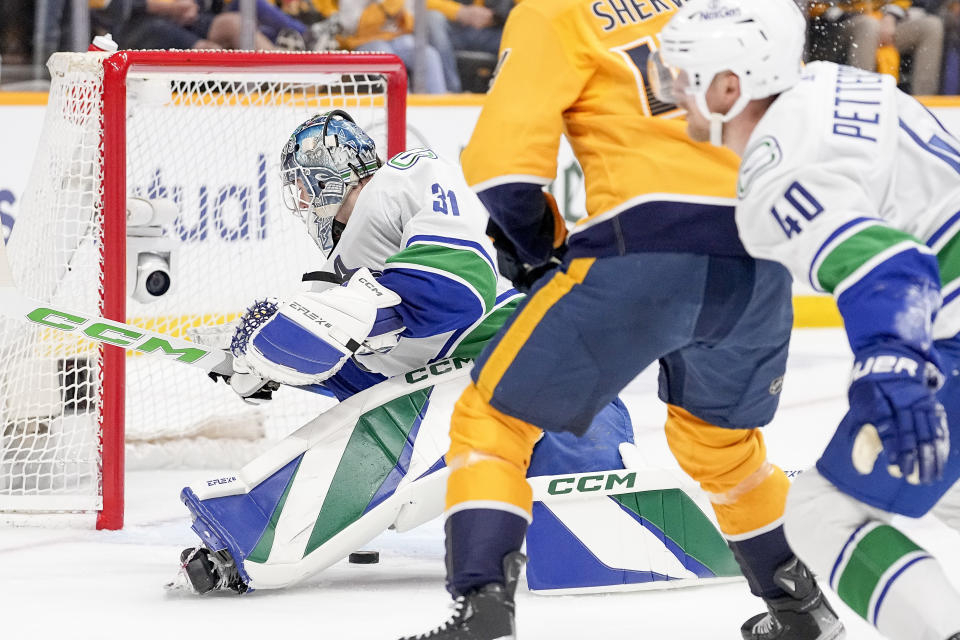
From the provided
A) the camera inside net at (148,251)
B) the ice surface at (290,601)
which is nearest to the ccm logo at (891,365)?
the ice surface at (290,601)

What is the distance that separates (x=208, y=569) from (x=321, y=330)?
46 centimetres

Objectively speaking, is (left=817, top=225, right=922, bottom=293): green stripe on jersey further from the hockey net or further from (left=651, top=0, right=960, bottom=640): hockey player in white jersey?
the hockey net

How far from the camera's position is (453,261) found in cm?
240

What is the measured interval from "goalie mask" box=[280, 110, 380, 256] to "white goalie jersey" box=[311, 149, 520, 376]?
1.8 inches

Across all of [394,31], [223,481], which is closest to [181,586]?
[223,481]

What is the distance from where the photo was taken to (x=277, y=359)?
2.33 meters

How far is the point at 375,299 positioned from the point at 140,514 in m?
1.05

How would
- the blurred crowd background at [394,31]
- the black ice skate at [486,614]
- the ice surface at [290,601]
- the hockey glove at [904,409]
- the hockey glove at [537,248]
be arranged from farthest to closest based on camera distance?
the blurred crowd background at [394,31] < the ice surface at [290,601] < the hockey glove at [537,248] < the black ice skate at [486,614] < the hockey glove at [904,409]

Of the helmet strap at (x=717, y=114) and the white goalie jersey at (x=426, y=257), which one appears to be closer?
the helmet strap at (x=717, y=114)

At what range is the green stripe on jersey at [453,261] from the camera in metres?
2.38

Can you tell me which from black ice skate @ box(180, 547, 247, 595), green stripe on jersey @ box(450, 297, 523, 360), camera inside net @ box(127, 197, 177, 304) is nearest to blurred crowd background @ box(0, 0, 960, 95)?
camera inside net @ box(127, 197, 177, 304)

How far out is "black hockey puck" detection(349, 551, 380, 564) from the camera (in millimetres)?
2684

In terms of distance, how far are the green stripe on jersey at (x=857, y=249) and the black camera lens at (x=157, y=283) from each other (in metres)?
1.88

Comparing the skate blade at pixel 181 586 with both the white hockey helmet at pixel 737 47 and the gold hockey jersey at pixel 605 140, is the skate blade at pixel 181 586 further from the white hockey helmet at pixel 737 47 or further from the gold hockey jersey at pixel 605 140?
the white hockey helmet at pixel 737 47
